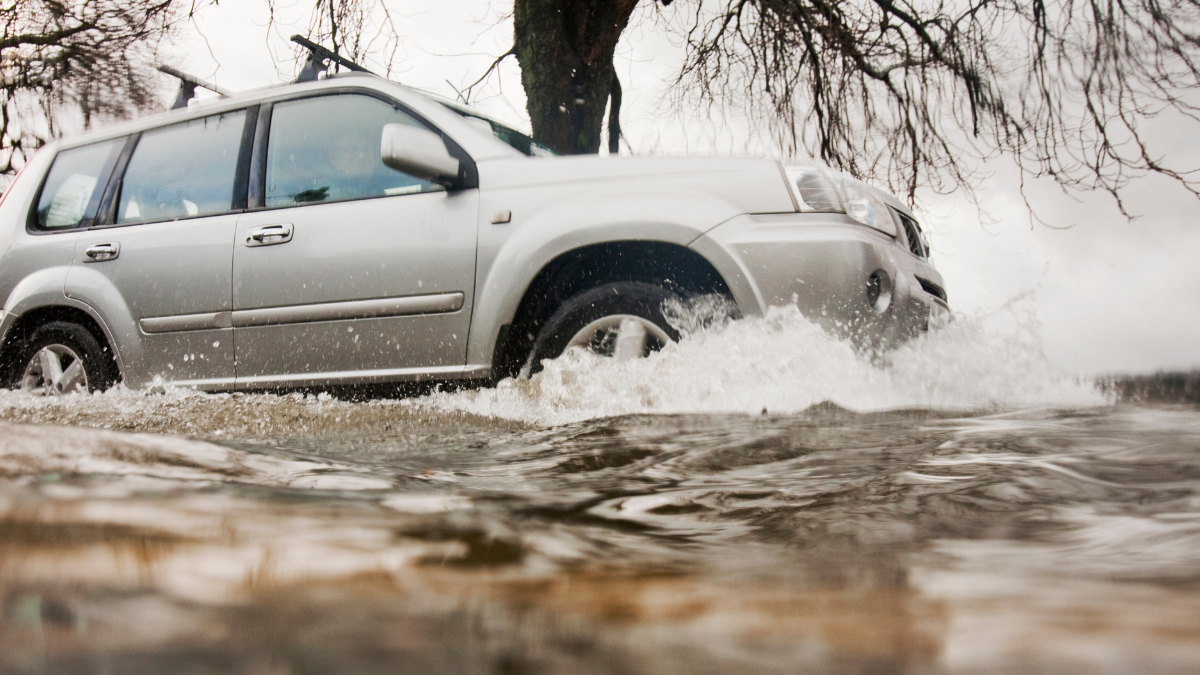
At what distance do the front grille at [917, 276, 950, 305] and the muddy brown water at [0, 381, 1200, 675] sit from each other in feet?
6.09

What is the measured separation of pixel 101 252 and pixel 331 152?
1.44 meters

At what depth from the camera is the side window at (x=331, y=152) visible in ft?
11.2

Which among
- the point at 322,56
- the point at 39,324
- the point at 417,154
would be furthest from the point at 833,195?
A: the point at 322,56

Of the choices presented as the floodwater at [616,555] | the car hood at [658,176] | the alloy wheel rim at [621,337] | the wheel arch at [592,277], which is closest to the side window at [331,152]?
the car hood at [658,176]

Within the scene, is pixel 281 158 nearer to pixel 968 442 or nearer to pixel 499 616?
pixel 968 442

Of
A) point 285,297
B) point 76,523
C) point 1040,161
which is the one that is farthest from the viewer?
point 1040,161

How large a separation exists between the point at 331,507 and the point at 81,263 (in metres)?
4.10

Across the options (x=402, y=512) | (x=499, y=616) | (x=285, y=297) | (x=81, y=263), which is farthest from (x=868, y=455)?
(x=81, y=263)

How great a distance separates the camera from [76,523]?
0.59 meters

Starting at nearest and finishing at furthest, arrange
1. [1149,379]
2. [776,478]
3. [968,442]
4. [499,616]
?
[499,616] < [776,478] < [968,442] < [1149,379]

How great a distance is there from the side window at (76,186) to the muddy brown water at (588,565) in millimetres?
3807

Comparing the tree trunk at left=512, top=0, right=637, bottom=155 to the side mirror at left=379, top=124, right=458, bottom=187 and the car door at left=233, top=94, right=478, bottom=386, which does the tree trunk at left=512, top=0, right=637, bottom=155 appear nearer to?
the car door at left=233, top=94, right=478, bottom=386

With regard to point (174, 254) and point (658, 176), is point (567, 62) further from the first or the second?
point (658, 176)

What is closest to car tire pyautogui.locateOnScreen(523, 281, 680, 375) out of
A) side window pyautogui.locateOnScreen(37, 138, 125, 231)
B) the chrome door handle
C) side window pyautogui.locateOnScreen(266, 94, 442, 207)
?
side window pyautogui.locateOnScreen(266, 94, 442, 207)
